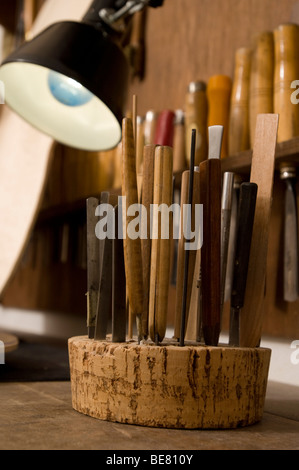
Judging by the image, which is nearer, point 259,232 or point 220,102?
point 259,232

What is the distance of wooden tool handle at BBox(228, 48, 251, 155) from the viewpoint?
1.03 meters

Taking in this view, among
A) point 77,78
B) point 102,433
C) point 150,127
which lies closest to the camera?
point 102,433

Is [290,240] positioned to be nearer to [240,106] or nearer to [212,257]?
[240,106]

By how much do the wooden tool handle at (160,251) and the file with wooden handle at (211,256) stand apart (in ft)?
0.12

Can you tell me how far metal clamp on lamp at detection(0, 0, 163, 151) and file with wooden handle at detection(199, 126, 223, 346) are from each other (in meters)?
0.38

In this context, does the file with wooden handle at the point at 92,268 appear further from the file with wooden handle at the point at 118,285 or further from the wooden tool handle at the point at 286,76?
the wooden tool handle at the point at 286,76

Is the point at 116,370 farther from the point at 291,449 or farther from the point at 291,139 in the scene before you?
the point at 291,139

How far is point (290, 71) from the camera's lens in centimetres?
96

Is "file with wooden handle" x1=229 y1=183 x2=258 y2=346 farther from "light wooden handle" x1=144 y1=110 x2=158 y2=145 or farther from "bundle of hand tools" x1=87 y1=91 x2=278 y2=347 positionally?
"light wooden handle" x1=144 y1=110 x2=158 y2=145

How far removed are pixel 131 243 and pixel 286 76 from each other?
55cm

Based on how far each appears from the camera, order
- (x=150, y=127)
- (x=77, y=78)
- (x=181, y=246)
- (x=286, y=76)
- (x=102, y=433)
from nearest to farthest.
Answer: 1. (x=102, y=433)
2. (x=181, y=246)
3. (x=77, y=78)
4. (x=286, y=76)
5. (x=150, y=127)

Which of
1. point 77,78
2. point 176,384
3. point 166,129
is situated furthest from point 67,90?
point 176,384

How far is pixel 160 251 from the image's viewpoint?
0.56m

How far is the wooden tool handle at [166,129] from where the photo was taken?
3.87ft
